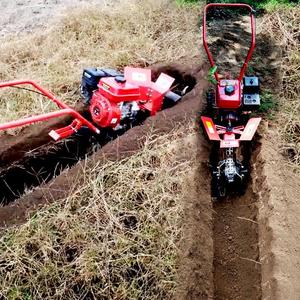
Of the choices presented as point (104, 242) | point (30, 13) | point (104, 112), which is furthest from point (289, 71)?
point (30, 13)

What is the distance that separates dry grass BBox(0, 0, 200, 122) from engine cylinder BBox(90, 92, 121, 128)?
79cm

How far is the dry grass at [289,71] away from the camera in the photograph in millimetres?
6613

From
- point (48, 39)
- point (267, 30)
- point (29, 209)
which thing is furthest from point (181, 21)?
point (29, 209)

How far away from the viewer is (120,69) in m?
7.72

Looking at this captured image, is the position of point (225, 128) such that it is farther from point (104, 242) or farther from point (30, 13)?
point (30, 13)

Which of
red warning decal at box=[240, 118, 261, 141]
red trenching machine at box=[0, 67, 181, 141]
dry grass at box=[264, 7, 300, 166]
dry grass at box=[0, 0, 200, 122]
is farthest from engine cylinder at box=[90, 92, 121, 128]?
dry grass at box=[264, 7, 300, 166]

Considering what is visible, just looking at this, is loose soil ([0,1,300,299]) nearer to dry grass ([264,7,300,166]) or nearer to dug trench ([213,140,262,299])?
dug trench ([213,140,262,299])

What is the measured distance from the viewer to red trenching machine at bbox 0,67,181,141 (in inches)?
255

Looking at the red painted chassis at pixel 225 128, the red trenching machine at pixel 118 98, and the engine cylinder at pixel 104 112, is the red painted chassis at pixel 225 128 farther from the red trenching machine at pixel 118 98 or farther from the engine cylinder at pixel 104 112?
the engine cylinder at pixel 104 112

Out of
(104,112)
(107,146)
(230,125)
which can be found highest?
(104,112)

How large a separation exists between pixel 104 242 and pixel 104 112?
1.78 m

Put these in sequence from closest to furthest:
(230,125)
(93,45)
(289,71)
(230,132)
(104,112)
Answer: (104,112)
(230,132)
(230,125)
(289,71)
(93,45)

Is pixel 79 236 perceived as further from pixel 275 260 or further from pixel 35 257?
pixel 275 260

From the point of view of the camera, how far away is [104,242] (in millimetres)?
5160
